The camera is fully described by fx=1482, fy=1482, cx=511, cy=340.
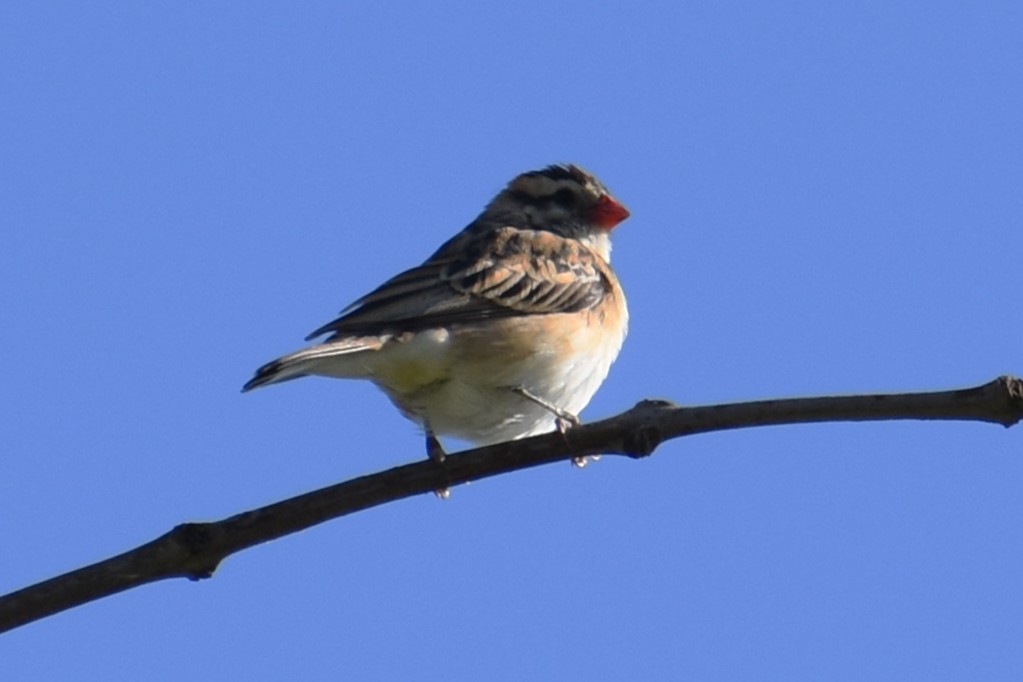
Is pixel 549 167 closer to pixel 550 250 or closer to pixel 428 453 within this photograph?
pixel 550 250

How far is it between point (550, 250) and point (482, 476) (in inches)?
169

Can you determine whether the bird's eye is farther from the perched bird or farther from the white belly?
the white belly

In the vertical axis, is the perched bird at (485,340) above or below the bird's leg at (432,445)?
above

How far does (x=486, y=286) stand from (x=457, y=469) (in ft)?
11.0

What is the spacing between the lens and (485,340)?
8.13 metres

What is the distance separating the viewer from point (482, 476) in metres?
5.59

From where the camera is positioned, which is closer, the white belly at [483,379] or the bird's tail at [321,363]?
the bird's tail at [321,363]

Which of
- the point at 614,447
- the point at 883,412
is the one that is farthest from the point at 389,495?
the point at 883,412

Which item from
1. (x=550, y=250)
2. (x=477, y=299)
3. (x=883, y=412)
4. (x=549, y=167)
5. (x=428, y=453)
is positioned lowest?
(x=883, y=412)

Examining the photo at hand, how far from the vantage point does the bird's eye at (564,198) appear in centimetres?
1059

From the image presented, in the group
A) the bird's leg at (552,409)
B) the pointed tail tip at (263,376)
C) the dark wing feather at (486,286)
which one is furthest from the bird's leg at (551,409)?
the pointed tail tip at (263,376)

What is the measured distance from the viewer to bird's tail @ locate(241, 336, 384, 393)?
6.33 m

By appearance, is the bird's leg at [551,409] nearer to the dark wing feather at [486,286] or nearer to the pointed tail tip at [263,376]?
the dark wing feather at [486,286]

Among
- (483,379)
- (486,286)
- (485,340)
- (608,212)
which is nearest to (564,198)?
(608,212)
